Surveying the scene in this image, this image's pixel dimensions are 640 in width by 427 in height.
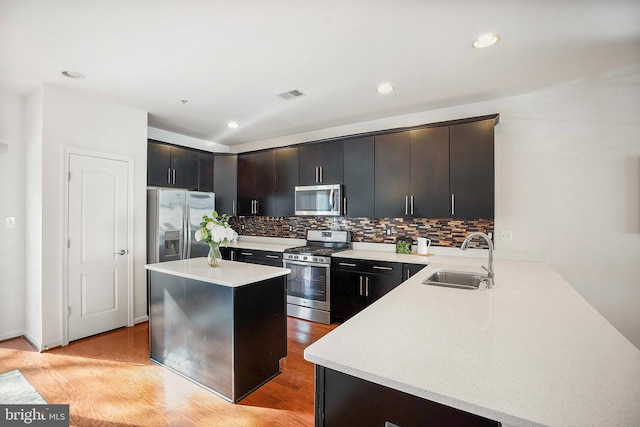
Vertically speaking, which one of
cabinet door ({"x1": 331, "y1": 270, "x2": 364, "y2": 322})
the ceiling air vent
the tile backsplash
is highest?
the ceiling air vent

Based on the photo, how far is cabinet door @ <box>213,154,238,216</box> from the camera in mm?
4941

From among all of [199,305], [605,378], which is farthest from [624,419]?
[199,305]

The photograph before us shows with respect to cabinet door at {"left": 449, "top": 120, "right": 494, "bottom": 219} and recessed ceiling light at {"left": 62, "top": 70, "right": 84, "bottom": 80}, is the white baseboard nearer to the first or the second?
recessed ceiling light at {"left": 62, "top": 70, "right": 84, "bottom": 80}

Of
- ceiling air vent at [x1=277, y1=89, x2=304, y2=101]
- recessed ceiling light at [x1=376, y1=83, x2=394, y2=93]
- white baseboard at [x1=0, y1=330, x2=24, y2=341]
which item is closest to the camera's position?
recessed ceiling light at [x1=376, y1=83, x2=394, y2=93]

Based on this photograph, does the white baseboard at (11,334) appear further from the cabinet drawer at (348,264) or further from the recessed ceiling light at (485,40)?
the recessed ceiling light at (485,40)

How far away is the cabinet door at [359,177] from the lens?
12.4 ft

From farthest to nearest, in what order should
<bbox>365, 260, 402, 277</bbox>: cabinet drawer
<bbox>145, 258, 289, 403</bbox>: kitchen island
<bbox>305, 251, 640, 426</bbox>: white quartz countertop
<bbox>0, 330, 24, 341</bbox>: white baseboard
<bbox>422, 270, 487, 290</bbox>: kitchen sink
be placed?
1. <bbox>365, 260, 402, 277</bbox>: cabinet drawer
2. <bbox>0, 330, 24, 341</bbox>: white baseboard
3. <bbox>422, 270, 487, 290</bbox>: kitchen sink
4. <bbox>145, 258, 289, 403</bbox>: kitchen island
5. <bbox>305, 251, 640, 426</bbox>: white quartz countertop

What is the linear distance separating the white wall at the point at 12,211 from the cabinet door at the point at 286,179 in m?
2.88

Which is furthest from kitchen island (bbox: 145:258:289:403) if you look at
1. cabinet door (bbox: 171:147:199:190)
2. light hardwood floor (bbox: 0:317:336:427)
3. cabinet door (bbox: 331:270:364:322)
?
cabinet door (bbox: 171:147:199:190)

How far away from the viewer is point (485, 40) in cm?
211

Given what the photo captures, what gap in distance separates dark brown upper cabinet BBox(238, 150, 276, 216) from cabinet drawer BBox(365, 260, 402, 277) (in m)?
1.86

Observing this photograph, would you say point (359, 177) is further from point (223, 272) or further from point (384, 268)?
point (223, 272)

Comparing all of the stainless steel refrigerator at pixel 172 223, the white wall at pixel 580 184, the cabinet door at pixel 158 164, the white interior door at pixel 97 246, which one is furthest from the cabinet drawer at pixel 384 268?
the cabinet door at pixel 158 164

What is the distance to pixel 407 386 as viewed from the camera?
0.88 meters
